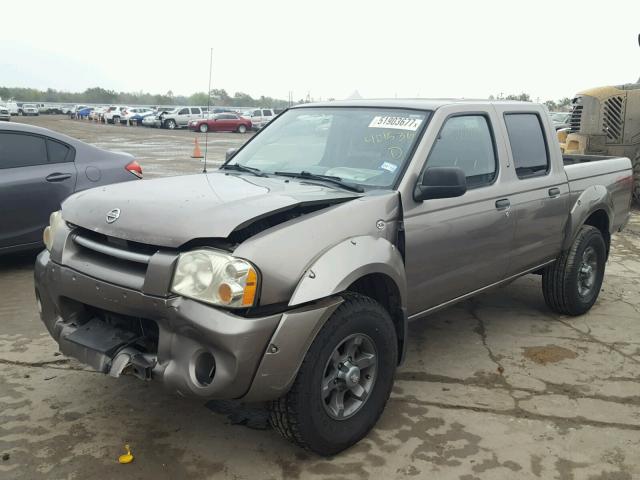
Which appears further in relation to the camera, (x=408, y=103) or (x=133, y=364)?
(x=408, y=103)

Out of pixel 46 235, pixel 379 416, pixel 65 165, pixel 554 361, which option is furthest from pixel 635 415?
pixel 65 165

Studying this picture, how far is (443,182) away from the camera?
3.45 m

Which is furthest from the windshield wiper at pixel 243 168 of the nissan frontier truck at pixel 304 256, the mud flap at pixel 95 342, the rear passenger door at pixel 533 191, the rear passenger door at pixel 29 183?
the rear passenger door at pixel 29 183

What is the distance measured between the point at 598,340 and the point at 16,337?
4.42 meters

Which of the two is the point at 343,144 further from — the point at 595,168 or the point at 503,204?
the point at 595,168

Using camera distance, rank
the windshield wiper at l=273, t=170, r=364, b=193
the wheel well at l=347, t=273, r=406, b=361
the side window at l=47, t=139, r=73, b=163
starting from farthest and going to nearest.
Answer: the side window at l=47, t=139, r=73, b=163 < the windshield wiper at l=273, t=170, r=364, b=193 < the wheel well at l=347, t=273, r=406, b=361

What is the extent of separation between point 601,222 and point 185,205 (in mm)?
4073

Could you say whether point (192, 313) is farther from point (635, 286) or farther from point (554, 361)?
point (635, 286)

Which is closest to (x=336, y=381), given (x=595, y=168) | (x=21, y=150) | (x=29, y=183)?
(x=595, y=168)

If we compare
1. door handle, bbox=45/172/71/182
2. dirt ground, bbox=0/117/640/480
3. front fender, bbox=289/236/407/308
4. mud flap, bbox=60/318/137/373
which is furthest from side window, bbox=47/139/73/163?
front fender, bbox=289/236/407/308

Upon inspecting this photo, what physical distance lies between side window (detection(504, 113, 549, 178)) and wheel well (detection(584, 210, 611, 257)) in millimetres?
1017

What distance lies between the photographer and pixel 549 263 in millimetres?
5062

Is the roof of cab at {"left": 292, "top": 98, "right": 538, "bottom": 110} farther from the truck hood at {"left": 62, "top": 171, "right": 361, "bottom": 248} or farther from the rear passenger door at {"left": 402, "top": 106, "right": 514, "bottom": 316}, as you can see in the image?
the truck hood at {"left": 62, "top": 171, "right": 361, "bottom": 248}

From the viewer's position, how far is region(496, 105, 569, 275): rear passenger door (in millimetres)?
4449
